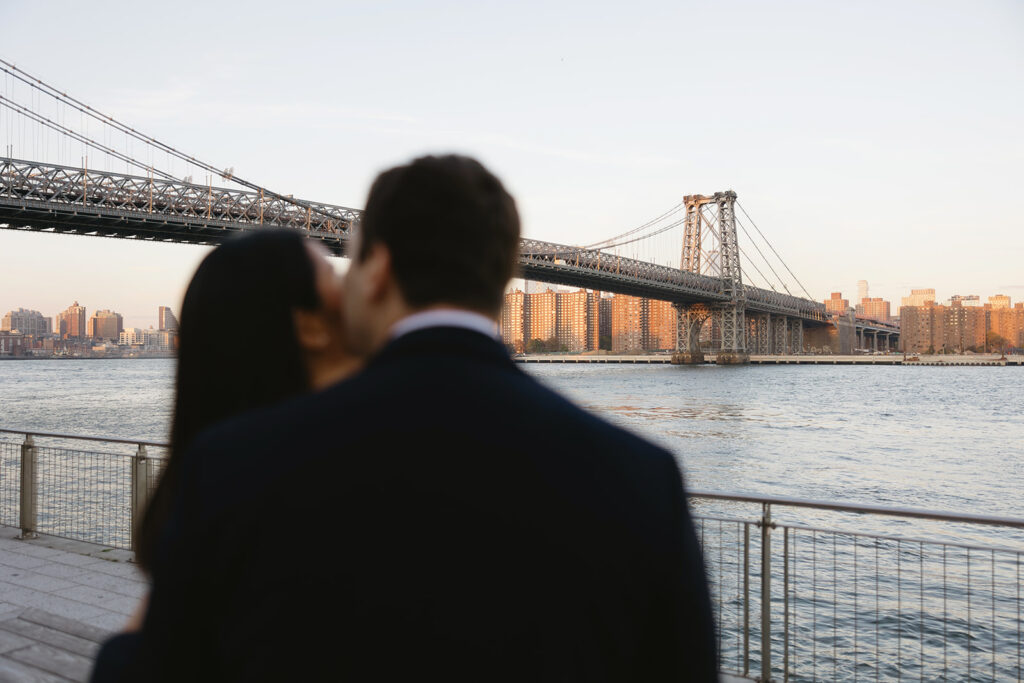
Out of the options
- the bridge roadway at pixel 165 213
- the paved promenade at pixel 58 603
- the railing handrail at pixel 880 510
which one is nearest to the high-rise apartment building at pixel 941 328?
the bridge roadway at pixel 165 213

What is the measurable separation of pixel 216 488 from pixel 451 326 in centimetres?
29

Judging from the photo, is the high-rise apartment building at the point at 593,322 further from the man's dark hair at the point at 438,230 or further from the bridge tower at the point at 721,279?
the man's dark hair at the point at 438,230

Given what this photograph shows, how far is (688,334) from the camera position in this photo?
79.7 metres

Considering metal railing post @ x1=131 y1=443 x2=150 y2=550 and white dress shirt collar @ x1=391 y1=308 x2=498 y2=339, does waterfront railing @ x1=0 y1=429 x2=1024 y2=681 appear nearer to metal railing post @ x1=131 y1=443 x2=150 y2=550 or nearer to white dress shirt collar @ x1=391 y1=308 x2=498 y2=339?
metal railing post @ x1=131 y1=443 x2=150 y2=550

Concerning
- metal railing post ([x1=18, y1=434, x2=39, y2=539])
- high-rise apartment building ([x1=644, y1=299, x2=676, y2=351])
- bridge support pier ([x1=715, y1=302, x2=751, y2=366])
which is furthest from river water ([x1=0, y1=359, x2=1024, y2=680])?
high-rise apartment building ([x1=644, y1=299, x2=676, y2=351])

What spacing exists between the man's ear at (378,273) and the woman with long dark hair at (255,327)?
207 mm

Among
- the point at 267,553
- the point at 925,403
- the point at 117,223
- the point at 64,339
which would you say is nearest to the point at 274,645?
the point at 267,553

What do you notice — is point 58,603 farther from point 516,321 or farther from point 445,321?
point 516,321

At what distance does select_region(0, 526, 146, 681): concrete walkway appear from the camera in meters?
3.33

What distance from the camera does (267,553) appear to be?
A: 0.85m

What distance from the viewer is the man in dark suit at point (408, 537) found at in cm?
84

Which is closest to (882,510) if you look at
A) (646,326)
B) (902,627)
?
(902,627)

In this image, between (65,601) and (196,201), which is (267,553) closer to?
(65,601)

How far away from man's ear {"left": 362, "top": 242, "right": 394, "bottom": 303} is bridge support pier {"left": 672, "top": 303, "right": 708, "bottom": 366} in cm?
7633
